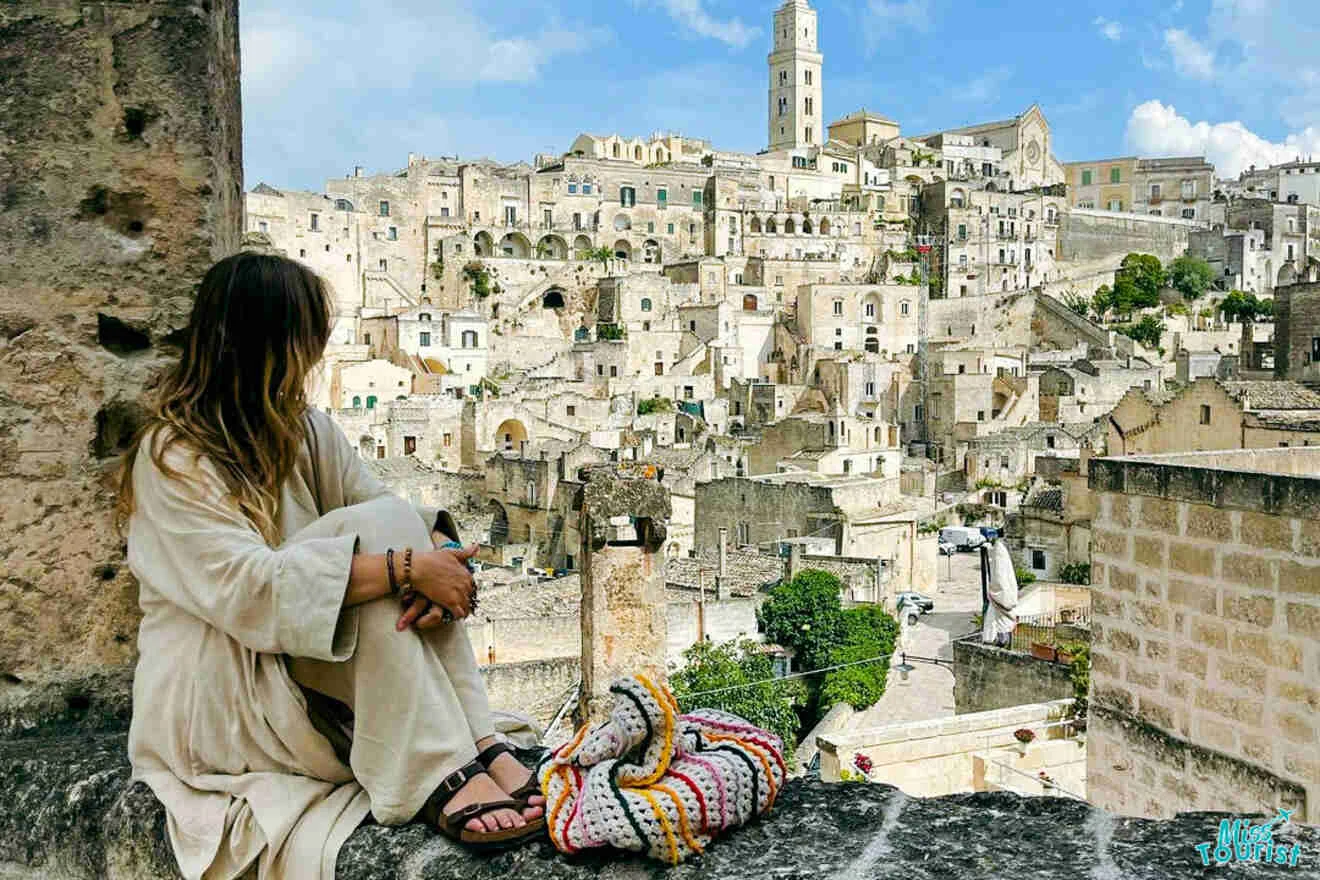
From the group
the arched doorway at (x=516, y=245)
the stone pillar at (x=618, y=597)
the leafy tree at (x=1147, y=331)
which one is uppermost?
the arched doorway at (x=516, y=245)

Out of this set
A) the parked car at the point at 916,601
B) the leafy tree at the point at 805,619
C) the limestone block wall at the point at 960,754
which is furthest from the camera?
the parked car at the point at 916,601

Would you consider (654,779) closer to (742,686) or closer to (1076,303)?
(742,686)

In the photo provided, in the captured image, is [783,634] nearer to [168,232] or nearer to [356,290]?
[168,232]

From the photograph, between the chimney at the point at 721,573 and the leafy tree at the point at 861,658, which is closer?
the leafy tree at the point at 861,658

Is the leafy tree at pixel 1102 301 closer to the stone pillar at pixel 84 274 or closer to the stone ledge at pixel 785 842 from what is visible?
the stone pillar at pixel 84 274

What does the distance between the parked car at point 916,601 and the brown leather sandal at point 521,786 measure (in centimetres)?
1959

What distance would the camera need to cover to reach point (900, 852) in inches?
89.0

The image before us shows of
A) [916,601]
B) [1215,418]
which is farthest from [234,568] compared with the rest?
[1215,418]

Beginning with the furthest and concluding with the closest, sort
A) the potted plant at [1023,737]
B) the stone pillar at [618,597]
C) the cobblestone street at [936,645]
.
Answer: the cobblestone street at [936,645] < the potted plant at [1023,737] < the stone pillar at [618,597]

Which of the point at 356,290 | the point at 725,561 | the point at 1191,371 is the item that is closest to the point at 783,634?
the point at 725,561

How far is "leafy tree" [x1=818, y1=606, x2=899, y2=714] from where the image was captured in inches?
651

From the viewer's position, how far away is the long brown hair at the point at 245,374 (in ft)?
8.71

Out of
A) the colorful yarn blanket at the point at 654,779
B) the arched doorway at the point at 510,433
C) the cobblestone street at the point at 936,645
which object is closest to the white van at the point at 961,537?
the cobblestone street at the point at 936,645

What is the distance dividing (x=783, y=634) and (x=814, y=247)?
162ft
